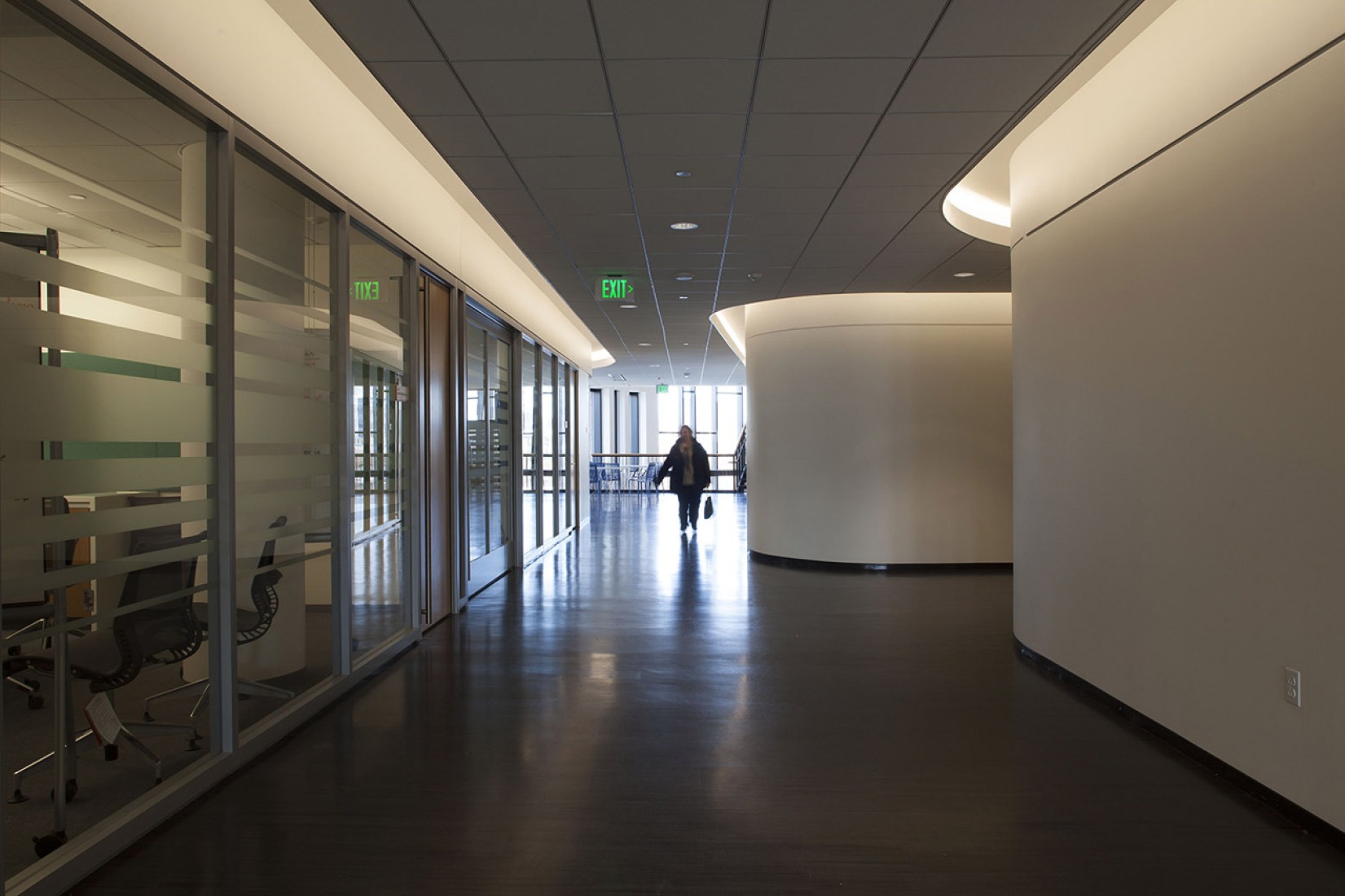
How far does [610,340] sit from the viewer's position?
14453 millimetres

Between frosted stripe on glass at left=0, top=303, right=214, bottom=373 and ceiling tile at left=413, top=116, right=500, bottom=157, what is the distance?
185 cm

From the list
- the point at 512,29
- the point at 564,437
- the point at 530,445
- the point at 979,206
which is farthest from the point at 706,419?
the point at 512,29

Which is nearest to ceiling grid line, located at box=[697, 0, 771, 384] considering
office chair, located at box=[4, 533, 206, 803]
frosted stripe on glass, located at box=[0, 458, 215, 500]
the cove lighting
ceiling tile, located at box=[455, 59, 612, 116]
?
ceiling tile, located at box=[455, 59, 612, 116]

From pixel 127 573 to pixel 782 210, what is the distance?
477 cm

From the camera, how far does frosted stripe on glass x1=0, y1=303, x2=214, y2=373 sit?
2.55 meters

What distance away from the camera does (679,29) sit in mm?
3658

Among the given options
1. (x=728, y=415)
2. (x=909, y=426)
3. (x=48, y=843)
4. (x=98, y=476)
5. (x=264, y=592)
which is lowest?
(x=48, y=843)

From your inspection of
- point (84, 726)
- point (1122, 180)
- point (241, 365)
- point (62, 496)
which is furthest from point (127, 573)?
point (1122, 180)

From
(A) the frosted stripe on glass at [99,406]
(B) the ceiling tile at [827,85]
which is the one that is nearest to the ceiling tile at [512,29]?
(B) the ceiling tile at [827,85]

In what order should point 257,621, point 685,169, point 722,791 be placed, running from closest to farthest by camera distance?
point 722,791, point 257,621, point 685,169

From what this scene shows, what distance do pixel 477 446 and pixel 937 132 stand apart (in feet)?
16.2

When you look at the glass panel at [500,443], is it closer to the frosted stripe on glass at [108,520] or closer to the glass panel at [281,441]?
the glass panel at [281,441]

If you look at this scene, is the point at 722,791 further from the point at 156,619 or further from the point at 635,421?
the point at 635,421

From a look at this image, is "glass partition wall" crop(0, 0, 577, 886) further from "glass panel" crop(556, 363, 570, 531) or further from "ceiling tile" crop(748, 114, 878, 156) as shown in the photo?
"glass panel" crop(556, 363, 570, 531)
